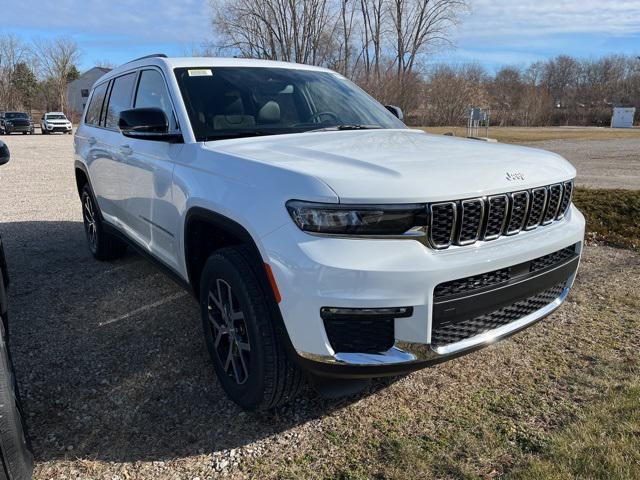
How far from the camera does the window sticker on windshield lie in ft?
11.4

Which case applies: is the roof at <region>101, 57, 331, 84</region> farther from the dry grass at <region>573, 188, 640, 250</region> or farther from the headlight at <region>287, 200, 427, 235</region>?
the dry grass at <region>573, 188, 640, 250</region>

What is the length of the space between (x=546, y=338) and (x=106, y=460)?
2.88 m

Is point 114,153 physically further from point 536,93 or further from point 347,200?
point 536,93

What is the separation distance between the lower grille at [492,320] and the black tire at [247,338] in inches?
28.5

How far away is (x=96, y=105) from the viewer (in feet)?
17.5

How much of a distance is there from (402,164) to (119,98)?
322cm

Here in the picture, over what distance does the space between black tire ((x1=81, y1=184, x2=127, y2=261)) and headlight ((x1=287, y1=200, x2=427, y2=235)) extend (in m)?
3.60

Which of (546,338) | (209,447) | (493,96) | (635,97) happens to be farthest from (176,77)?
(635,97)

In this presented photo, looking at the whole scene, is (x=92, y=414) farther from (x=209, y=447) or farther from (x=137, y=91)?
(x=137, y=91)

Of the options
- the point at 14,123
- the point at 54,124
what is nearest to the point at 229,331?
the point at 14,123

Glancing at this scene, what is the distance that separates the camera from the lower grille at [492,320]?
229cm

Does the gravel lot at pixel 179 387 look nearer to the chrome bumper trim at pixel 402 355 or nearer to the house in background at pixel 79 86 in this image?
the chrome bumper trim at pixel 402 355

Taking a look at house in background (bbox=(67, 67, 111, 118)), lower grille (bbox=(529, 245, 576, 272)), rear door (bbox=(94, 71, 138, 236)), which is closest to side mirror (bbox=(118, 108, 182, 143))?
rear door (bbox=(94, 71, 138, 236))

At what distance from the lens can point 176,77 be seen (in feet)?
11.2
